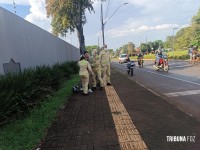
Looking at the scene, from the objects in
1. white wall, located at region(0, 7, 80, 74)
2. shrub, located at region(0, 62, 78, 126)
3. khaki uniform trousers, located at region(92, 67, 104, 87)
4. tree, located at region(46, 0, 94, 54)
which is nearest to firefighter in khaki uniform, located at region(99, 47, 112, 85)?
khaki uniform trousers, located at region(92, 67, 104, 87)

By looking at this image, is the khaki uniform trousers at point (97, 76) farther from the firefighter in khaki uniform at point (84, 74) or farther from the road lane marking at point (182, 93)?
the road lane marking at point (182, 93)

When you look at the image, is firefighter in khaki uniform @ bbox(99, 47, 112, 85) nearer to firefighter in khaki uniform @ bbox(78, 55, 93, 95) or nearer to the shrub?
firefighter in khaki uniform @ bbox(78, 55, 93, 95)

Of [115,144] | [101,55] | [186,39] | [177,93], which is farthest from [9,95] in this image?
[186,39]

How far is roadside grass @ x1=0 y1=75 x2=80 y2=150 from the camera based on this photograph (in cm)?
492

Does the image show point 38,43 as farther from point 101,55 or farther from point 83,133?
point 83,133

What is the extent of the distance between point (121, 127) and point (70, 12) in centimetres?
2676

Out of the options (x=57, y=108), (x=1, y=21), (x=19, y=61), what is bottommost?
(x=57, y=108)

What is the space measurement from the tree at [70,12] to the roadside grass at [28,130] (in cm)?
2247

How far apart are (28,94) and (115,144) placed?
340 centimetres

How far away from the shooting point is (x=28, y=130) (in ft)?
18.6

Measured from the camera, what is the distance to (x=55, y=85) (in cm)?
1145

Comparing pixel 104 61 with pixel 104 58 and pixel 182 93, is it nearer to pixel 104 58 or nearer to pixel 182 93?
pixel 104 58

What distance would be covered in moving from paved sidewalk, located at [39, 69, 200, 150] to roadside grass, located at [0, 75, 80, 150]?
181 millimetres

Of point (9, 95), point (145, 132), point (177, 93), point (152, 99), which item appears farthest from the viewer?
point (177, 93)
